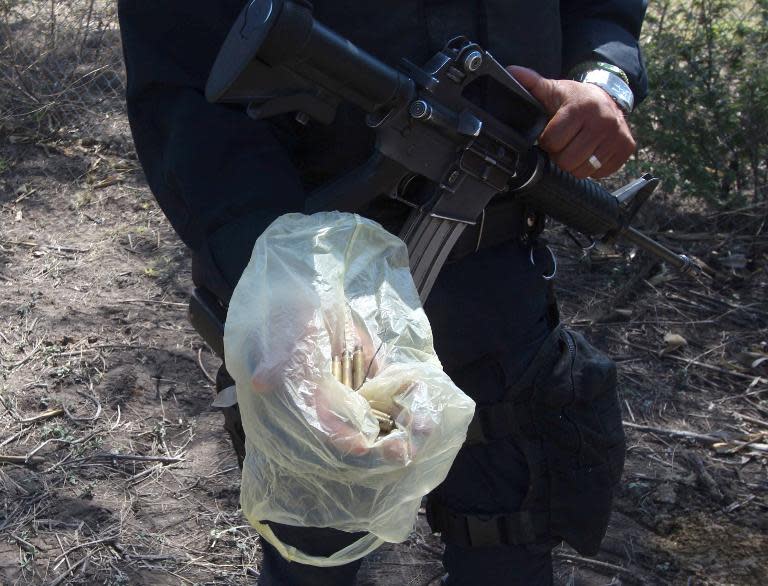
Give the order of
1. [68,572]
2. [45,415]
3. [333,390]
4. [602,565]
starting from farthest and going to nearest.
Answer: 1. [45,415]
2. [602,565]
3. [68,572]
4. [333,390]

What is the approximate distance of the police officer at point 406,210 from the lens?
1595 millimetres

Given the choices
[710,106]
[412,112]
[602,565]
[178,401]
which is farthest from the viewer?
[710,106]

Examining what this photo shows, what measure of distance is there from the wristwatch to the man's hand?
0.25 ft

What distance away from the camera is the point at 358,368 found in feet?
4.30

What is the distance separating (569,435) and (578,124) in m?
0.60

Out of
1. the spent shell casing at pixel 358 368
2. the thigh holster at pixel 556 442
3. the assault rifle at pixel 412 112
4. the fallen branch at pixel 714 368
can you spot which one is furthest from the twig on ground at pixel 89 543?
the fallen branch at pixel 714 368

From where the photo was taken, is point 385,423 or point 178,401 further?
point 178,401

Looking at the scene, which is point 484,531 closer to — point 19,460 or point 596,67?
point 596,67

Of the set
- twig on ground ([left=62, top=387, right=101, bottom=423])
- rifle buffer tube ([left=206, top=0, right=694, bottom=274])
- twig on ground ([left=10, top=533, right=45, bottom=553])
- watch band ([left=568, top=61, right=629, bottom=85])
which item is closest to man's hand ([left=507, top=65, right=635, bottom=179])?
watch band ([left=568, top=61, right=629, bottom=85])

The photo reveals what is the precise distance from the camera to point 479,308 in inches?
68.7

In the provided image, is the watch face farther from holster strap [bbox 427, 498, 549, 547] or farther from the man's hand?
holster strap [bbox 427, 498, 549, 547]

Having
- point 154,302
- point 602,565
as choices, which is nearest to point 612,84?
point 602,565

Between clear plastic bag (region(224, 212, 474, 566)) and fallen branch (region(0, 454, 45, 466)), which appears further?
fallen branch (region(0, 454, 45, 466))

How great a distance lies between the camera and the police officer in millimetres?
1595
